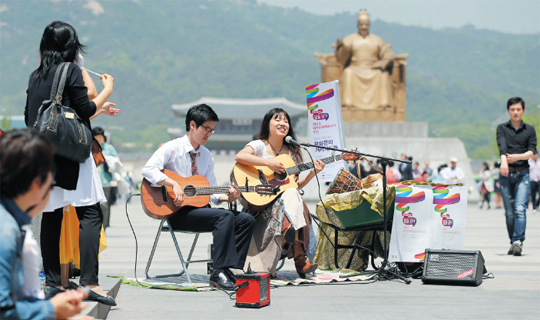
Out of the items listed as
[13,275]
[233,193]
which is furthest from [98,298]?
[13,275]

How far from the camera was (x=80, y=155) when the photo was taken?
3375mm

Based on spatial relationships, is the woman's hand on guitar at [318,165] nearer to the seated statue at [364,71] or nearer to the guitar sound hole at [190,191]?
the guitar sound hole at [190,191]

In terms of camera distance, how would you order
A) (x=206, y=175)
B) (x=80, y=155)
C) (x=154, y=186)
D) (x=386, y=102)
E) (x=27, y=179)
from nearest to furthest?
(x=27, y=179), (x=80, y=155), (x=154, y=186), (x=206, y=175), (x=386, y=102)

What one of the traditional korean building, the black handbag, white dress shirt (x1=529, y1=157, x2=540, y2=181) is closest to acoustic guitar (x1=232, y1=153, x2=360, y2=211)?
the black handbag

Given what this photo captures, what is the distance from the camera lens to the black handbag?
3.26m

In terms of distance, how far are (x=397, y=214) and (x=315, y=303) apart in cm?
160

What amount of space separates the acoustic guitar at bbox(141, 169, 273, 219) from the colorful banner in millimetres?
1235

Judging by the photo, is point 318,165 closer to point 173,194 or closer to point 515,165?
point 173,194

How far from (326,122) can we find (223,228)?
208 cm

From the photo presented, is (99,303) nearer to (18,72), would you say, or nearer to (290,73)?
(290,73)

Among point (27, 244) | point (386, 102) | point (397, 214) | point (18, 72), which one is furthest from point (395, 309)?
point (18, 72)

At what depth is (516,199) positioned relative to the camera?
7.03 metres

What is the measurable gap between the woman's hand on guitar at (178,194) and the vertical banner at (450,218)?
227 centimetres

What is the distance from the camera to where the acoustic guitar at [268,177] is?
5.20 metres
